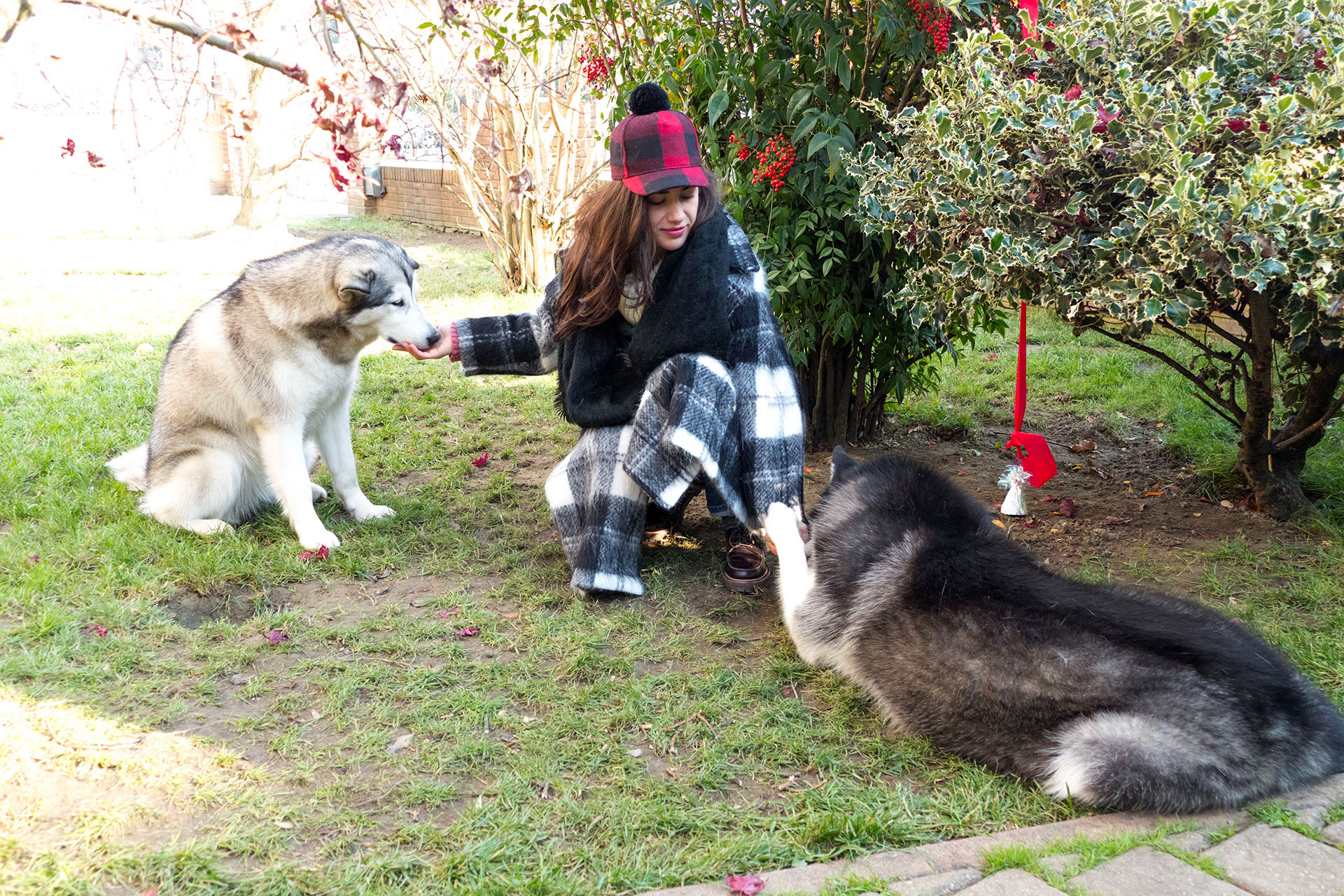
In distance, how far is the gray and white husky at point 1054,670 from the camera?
1972 millimetres

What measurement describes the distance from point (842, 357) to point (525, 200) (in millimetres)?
4435

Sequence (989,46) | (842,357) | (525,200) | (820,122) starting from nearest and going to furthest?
(989,46)
(820,122)
(842,357)
(525,200)

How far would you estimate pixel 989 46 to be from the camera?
2.99 metres

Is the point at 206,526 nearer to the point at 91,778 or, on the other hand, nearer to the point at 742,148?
the point at 91,778

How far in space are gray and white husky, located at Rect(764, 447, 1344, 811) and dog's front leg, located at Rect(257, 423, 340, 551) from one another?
6.50ft

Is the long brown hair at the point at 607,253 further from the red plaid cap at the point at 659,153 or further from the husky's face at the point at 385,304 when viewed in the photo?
the husky's face at the point at 385,304

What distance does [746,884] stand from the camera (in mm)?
1773

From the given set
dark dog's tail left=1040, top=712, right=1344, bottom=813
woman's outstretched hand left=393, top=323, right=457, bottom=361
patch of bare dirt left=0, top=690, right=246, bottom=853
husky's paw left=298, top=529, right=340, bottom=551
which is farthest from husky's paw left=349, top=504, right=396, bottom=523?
dark dog's tail left=1040, top=712, right=1344, bottom=813

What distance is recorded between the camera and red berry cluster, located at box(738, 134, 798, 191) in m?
3.69

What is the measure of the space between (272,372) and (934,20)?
9.48ft


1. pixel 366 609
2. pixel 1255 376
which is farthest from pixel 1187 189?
pixel 366 609

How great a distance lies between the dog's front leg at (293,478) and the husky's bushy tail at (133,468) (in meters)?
0.72

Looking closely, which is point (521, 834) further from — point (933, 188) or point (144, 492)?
point (144, 492)

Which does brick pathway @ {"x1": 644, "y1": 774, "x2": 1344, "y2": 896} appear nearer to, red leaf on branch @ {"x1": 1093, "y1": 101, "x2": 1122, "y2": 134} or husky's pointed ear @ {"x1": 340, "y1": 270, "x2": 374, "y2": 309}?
red leaf on branch @ {"x1": 1093, "y1": 101, "x2": 1122, "y2": 134}
